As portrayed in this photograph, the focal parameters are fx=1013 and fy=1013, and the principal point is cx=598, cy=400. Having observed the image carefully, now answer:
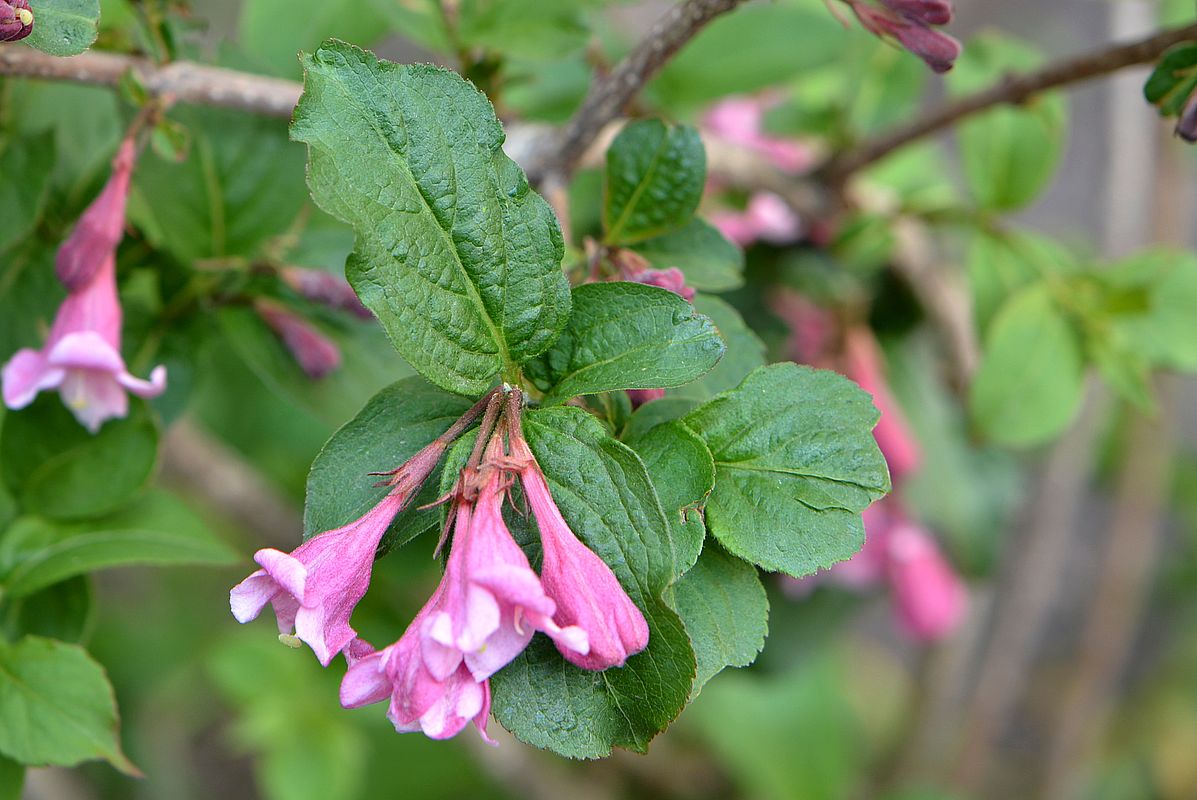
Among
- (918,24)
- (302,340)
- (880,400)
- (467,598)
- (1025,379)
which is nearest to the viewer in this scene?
(467,598)

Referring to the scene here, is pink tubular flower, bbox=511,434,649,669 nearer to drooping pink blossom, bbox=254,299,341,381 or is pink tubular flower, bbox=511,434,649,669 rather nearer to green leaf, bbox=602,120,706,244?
green leaf, bbox=602,120,706,244

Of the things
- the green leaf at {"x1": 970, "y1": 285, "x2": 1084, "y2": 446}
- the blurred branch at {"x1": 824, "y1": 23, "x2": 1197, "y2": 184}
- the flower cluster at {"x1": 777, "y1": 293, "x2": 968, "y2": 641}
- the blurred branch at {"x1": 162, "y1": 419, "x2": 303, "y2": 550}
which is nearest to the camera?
the blurred branch at {"x1": 824, "y1": 23, "x2": 1197, "y2": 184}

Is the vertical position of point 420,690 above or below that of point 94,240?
below

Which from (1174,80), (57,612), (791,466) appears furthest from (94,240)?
(1174,80)

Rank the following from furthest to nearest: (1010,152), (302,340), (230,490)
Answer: (230,490) → (1010,152) → (302,340)

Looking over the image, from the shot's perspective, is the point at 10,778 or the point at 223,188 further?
the point at 223,188

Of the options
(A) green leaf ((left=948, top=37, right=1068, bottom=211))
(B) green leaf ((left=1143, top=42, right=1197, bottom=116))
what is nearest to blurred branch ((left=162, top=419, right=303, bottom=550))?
(A) green leaf ((left=948, top=37, right=1068, bottom=211))

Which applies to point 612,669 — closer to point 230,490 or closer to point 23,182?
point 23,182
